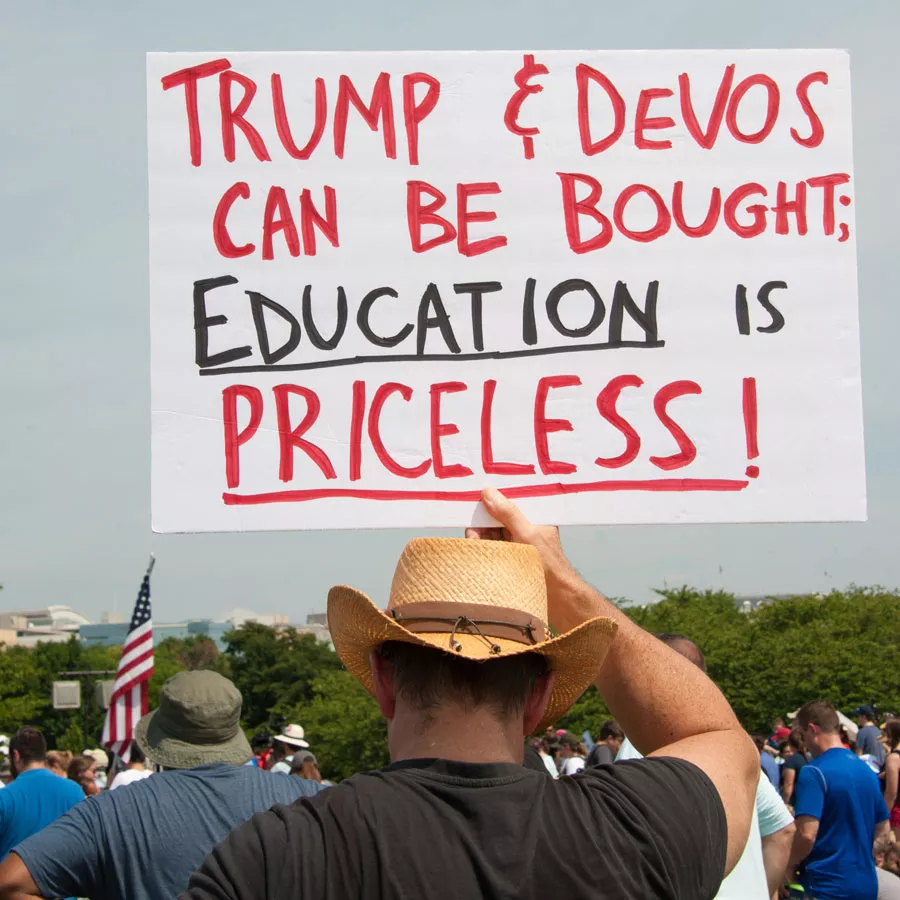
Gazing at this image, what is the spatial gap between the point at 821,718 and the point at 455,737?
634 cm

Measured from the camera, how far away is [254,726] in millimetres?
73438

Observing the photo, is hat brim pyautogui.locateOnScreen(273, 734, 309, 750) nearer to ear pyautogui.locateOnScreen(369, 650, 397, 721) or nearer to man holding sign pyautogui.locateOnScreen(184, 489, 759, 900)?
man holding sign pyautogui.locateOnScreen(184, 489, 759, 900)

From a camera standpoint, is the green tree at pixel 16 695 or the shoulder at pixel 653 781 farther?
the green tree at pixel 16 695

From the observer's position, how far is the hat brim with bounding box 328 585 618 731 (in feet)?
6.58

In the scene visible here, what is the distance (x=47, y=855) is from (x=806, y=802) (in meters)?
4.95

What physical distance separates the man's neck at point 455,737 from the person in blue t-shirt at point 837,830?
5.74 meters

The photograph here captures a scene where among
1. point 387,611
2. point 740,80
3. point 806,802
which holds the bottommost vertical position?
point 806,802

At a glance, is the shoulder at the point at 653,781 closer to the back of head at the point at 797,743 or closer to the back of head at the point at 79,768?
the back of head at the point at 797,743

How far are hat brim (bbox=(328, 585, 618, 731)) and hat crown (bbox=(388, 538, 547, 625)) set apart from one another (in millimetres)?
64

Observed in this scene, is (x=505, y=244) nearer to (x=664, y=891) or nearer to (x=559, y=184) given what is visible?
(x=559, y=184)

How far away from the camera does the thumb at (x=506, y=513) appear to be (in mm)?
2553

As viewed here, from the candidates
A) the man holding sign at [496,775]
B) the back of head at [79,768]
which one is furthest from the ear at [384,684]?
the back of head at [79,768]

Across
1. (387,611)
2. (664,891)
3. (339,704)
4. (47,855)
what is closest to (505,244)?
(387,611)

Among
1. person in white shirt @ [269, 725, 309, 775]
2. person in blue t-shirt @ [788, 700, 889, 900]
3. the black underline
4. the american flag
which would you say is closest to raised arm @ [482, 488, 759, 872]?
the black underline
